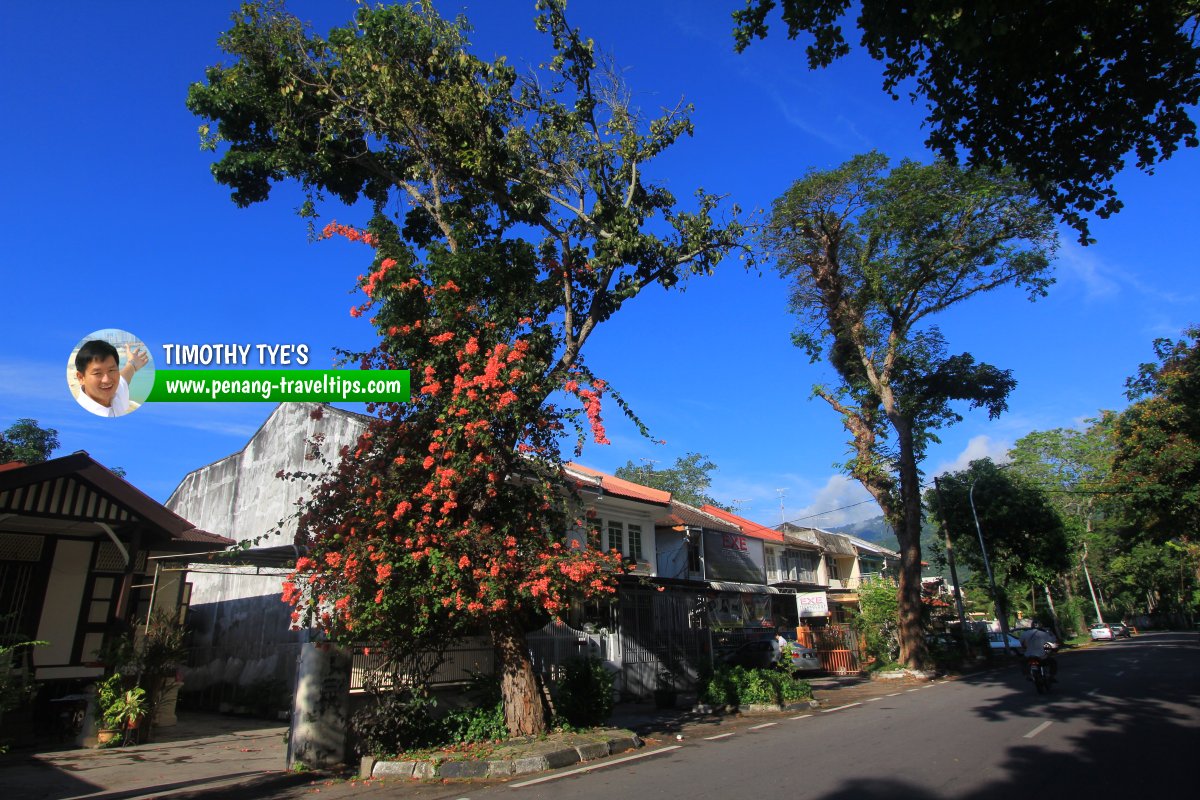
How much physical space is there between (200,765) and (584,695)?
600 centimetres

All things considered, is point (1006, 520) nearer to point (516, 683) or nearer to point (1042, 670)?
point (1042, 670)

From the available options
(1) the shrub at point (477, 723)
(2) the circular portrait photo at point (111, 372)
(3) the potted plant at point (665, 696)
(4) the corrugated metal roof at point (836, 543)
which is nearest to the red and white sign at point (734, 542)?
(4) the corrugated metal roof at point (836, 543)

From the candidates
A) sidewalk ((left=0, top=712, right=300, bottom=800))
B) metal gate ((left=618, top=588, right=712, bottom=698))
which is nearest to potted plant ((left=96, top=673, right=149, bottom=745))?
sidewalk ((left=0, top=712, right=300, bottom=800))

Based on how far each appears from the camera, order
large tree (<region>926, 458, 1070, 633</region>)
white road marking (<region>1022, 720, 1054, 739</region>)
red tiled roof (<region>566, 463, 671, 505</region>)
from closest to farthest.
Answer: white road marking (<region>1022, 720, 1054, 739</region>), red tiled roof (<region>566, 463, 671, 505</region>), large tree (<region>926, 458, 1070, 633</region>)

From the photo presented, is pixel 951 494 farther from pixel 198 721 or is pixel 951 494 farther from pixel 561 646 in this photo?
pixel 198 721

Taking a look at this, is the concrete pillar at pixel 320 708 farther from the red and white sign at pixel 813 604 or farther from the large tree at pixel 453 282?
the red and white sign at pixel 813 604

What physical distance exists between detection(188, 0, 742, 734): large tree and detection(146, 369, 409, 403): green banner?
0.28 m

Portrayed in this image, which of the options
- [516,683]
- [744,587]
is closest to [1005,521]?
[744,587]

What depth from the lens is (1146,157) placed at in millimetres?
7414

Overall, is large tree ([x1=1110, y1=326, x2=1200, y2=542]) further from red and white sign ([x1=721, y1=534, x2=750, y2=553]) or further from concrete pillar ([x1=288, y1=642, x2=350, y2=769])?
concrete pillar ([x1=288, y1=642, x2=350, y2=769])

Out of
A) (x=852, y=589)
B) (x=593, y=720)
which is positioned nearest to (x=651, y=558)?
(x=593, y=720)

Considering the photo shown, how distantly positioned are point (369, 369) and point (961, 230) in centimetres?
2213

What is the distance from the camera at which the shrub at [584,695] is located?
1184cm

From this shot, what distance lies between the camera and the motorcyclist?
1462cm
